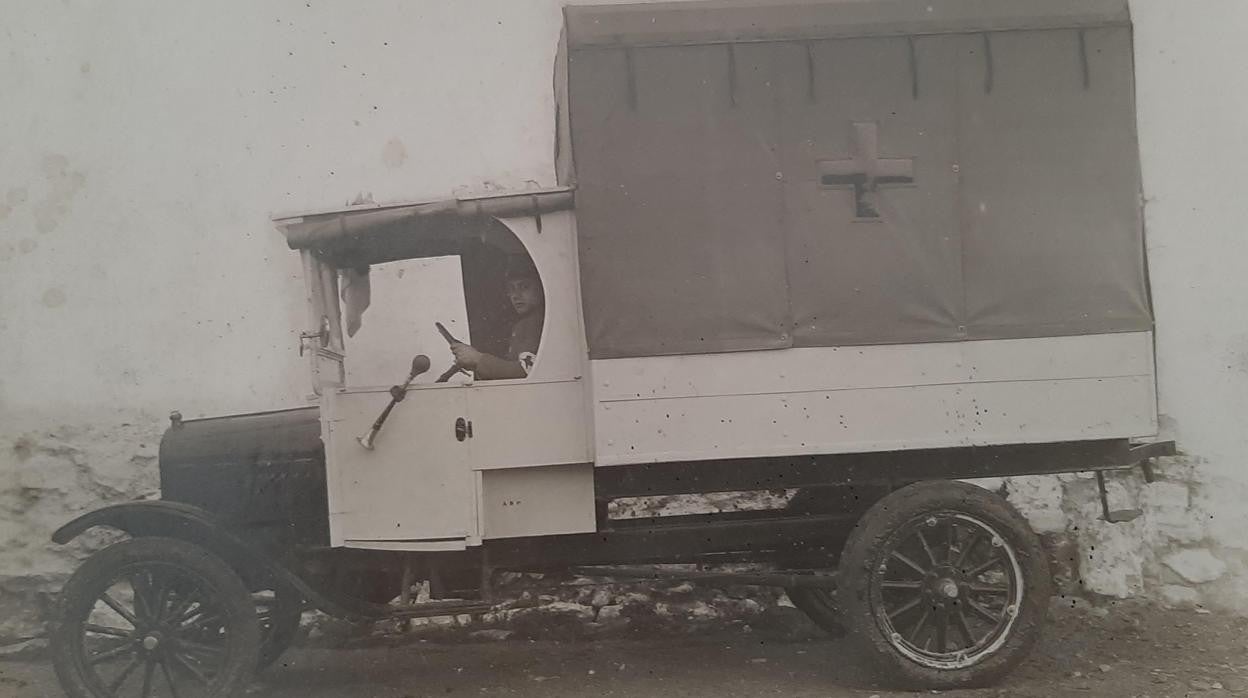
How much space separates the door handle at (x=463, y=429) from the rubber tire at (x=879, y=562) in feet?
5.09

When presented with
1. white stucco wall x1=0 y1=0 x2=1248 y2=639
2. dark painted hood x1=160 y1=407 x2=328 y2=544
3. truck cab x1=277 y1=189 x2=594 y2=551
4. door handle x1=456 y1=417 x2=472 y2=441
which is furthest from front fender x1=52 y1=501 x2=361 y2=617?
door handle x1=456 y1=417 x2=472 y2=441

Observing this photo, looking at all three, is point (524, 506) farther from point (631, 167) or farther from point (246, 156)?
point (246, 156)

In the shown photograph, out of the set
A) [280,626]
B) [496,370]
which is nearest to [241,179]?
[496,370]

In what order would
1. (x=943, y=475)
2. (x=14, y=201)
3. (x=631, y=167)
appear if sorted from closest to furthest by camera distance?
(x=631, y=167) → (x=943, y=475) → (x=14, y=201)

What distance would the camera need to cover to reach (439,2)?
4098 millimetres

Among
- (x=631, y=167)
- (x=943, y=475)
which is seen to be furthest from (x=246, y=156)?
(x=943, y=475)

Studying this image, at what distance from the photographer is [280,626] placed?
12.3 ft

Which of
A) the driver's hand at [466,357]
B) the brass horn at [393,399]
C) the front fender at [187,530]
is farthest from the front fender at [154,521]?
the driver's hand at [466,357]

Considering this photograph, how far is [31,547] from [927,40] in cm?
468

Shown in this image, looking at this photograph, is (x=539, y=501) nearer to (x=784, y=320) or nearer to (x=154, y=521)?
(x=784, y=320)

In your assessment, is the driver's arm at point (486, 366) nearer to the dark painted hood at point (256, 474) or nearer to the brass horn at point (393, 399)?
the brass horn at point (393, 399)

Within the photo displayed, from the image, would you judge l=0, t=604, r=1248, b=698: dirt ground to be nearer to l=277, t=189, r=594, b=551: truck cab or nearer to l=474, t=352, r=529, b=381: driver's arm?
l=277, t=189, r=594, b=551: truck cab

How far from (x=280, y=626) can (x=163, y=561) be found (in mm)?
661

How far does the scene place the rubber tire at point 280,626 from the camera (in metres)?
3.63
